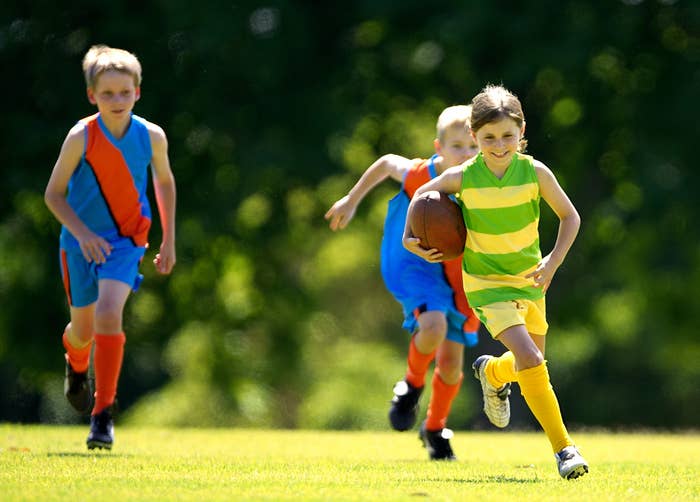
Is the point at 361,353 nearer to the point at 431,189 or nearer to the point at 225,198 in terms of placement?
the point at 225,198

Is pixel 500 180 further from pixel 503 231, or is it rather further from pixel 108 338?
pixel 108 338

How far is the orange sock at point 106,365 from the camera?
25.1 feet

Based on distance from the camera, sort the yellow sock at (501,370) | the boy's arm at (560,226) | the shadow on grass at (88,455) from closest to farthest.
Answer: the boy's arm at (560,226) → the yellow sock at (501,370) → the shadow on grass at (88,455)

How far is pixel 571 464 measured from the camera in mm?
6156

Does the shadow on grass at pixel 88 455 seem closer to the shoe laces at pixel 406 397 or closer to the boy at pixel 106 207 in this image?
the boy at pixel 106 207

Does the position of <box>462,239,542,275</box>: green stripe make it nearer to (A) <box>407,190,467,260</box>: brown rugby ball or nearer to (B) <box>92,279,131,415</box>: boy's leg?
(A) <box>407,190,467,260</box>: brown rugby ball

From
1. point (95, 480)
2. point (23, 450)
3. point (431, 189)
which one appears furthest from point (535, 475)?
point (23, 450)

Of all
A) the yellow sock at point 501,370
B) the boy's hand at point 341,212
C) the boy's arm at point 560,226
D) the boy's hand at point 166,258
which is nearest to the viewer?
the boy's arm at point 560,226

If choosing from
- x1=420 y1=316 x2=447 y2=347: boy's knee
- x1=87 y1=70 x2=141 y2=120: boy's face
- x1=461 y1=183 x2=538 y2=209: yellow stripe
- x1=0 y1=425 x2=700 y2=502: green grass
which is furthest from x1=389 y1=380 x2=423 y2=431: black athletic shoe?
x1=87 y1=70 x2=141 y2=120: boy's face

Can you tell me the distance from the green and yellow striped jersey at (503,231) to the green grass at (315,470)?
0.89 meters

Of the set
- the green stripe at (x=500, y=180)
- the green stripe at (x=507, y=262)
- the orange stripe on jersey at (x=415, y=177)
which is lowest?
the green stripe at (x=507, y=262)

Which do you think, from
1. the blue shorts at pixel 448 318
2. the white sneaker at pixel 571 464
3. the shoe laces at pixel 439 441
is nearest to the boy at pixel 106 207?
the blue shorts at pixel 448 318

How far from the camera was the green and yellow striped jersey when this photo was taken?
6488 millimetres

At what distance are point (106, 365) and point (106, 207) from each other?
0.89 meters
